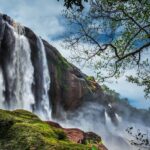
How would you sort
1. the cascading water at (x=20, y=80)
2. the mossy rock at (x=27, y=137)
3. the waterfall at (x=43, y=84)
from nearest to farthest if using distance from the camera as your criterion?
the mossy rock at (x=27, y=137) → the cascading water at (x=20, y=80) → the waterfall at (x=43, y=84)

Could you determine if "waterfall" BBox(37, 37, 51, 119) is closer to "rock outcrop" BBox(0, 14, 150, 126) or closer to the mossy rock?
"rock outcrop" BBox(0, 14, 150, 126)

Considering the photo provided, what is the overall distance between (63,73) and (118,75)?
62.2 m

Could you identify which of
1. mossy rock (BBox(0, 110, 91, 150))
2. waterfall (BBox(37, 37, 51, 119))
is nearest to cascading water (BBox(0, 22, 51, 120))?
waterfall (BBox(37, 37, 51, 119))

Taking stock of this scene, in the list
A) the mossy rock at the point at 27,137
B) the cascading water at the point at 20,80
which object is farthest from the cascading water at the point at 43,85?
the mossy rock at the point at 27,137

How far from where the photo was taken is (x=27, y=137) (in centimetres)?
917

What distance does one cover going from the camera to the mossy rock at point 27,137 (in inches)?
353

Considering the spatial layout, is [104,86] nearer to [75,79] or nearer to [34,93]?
[34,93]

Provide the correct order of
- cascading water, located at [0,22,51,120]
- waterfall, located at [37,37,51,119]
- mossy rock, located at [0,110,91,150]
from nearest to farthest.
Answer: mossy rock, located at [0,110,91,150] → cascading water, located at [0,22,51,120] → waterfall, located at [37,37,51,119]

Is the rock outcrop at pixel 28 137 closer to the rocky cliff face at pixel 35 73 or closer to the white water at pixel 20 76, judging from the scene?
the rocky cliff face at pixel 35 73

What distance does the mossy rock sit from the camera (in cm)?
896

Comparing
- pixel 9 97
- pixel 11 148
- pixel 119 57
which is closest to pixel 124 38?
pixel 119 57

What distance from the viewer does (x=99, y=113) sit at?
326 feet

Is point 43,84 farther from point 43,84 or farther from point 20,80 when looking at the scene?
point 20,80

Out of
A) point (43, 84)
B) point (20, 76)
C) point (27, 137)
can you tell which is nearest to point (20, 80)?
point (20, 76)
